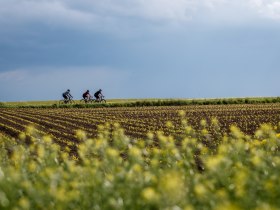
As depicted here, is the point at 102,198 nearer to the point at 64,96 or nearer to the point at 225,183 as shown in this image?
the point at 225,183

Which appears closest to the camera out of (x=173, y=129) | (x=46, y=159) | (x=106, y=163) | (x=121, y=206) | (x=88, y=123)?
(x=121, y=206)

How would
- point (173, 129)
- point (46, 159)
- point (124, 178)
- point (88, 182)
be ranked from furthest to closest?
point (173, 129) → point (46, 159) → point (88, 182) → point (124, 178)

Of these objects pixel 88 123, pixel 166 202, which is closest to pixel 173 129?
pixel 88 123

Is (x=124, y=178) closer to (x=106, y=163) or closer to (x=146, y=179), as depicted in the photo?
(x=146, y=179)

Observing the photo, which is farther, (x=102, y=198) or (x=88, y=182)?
(x=88, y=182)

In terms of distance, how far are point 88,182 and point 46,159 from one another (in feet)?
7.00

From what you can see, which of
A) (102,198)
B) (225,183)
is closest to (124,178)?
(102,198)

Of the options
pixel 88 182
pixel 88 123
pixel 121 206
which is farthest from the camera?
pixel 88 123

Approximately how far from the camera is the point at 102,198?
654cm

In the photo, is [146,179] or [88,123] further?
[88,123]

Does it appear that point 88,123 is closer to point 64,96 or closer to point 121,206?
point 121,206

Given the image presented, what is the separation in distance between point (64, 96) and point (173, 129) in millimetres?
43000

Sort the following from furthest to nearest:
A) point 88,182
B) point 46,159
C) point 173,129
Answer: point 173,129, point 46,159, point 88,182

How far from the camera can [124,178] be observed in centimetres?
666
